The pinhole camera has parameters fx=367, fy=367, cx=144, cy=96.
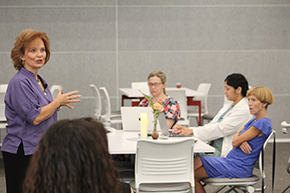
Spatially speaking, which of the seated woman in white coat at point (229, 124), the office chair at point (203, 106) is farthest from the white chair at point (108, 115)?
the seated woman in white coat at point (229, 124)

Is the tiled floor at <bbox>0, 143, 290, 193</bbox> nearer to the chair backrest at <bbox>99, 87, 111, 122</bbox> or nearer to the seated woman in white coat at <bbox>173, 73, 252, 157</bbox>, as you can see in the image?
the seated woman in white coat at <bbox>173, 73, 252, 157</bbox>

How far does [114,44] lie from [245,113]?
13.6 feet

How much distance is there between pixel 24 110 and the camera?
2266 millimetres

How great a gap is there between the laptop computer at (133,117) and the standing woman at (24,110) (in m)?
1.14

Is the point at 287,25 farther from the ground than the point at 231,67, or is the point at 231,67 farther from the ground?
the point at 287,25

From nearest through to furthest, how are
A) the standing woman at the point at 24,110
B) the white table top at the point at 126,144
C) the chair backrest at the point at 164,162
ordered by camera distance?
the standing woman at the point at 24,110 < the chair backrest at the point at 164,162 < the white table top at the point at 126,144

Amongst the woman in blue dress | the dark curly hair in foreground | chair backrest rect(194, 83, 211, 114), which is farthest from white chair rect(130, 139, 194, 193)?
chair backrest rect(194, 83, 211, 114)

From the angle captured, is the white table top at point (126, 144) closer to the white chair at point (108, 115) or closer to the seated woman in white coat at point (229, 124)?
the seated woman in white coat at point (229, 124)

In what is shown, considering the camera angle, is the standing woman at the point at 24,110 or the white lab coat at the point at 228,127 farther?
the white lab coat at the point at 228,127

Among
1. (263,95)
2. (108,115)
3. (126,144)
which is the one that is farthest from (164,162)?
(108,115)

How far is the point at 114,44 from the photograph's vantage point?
7.14m

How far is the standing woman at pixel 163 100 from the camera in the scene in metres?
3.95

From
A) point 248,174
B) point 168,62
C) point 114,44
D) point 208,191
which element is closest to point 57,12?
point 114,44

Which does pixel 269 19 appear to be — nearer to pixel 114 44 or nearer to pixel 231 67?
pixel 231 67
